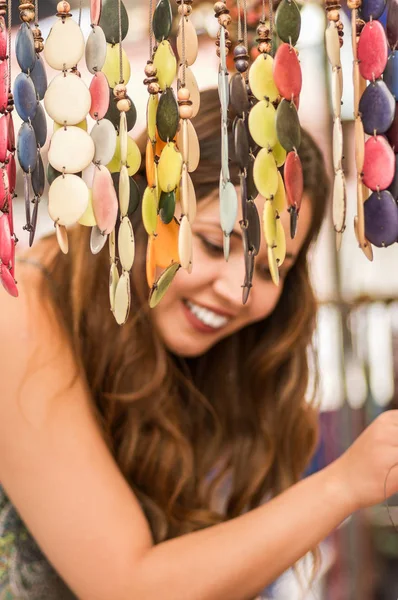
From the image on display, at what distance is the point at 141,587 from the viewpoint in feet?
2.72

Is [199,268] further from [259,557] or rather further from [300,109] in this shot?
[259,557]

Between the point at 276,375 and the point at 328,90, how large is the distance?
1.01ft

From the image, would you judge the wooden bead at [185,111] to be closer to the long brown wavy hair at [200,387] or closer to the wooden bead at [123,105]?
the wooden bead at [123,105]

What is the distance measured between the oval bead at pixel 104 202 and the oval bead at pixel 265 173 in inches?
4.8

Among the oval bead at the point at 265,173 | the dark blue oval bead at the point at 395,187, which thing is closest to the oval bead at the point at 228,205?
the oval bead at the point at 265,173

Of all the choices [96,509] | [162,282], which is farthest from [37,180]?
[96,509]

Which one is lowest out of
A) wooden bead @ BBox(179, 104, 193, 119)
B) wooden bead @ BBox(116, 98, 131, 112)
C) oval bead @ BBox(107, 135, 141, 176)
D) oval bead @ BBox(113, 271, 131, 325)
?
oval bead @ BBox(113, 271, 131, 325)

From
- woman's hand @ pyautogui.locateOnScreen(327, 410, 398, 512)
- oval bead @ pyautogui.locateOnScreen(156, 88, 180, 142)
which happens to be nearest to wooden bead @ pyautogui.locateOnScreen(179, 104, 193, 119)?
oval bead @ pyautogui.locateOnScreen(156, 88, 180, 142)

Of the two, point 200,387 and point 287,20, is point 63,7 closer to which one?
point 287,20

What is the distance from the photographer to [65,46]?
674mm

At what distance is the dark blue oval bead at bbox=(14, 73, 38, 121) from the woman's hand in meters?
0.45

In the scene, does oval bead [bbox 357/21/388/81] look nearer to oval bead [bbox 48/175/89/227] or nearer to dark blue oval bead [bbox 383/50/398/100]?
dark blue oval bead [bbox 383/50/398/100]

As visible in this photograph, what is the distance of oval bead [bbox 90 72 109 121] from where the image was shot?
0.68 meters

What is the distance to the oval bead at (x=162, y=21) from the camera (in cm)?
68
